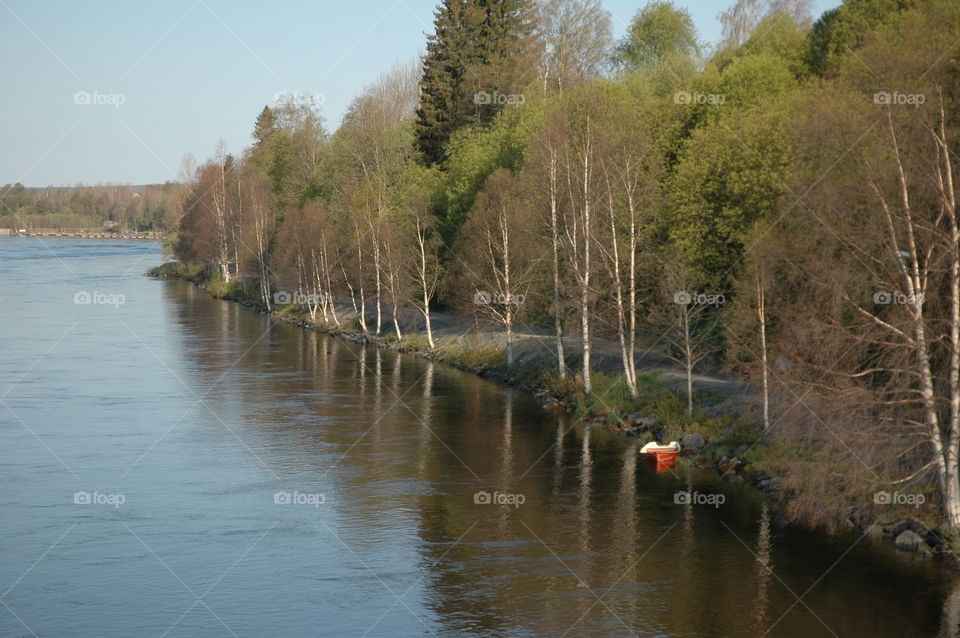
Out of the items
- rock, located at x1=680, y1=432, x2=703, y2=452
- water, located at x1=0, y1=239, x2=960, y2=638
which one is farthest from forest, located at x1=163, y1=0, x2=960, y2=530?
water, located at x1=0, y1=239, x2=960, y2=638

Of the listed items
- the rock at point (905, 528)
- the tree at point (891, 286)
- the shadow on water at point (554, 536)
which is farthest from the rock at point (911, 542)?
the tree at point (891, 286)

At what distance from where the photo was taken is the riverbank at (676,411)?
27750 mm

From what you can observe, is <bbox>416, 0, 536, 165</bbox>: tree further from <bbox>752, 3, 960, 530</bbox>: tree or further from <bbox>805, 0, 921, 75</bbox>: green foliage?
<bbox>752, 3, 960, 530</bbox>: tree

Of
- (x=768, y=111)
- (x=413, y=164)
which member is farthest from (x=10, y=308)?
(x=768, y=111)

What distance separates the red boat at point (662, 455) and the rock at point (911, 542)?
9940mm

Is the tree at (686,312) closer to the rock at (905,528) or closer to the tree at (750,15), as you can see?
the rock at (905,528)

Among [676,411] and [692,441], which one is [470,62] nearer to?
[676,411]

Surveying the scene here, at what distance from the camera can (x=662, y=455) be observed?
117 feet

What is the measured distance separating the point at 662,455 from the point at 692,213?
554 inches

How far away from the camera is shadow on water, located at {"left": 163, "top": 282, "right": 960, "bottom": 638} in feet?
75.4

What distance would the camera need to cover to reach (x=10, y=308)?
3295 inches

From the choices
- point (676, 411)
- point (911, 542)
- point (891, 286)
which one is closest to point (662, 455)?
point (676, 411)

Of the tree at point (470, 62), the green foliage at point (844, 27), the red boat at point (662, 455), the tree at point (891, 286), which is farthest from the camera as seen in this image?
the tree at point (470, 62)

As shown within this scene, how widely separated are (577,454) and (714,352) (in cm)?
1097
